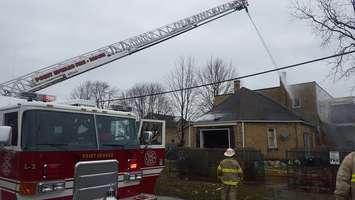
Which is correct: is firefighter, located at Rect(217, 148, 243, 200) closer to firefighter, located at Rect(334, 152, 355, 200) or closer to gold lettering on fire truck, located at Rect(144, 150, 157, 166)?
gold lettering on fire truck, located at Rect(144, 150, 157, 166)

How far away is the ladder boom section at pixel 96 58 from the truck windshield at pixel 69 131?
480cm

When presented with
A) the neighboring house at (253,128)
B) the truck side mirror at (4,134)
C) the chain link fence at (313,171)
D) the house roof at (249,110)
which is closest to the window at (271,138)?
the neighboring house at (253,128)

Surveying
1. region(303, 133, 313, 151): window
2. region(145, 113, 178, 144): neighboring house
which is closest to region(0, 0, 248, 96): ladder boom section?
region(303, 133, 313, 151): window

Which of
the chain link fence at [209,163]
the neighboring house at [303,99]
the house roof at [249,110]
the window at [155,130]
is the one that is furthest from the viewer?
the neighboring house at [303,99]

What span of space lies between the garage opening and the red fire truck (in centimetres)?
1770

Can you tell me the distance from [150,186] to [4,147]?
3.06m

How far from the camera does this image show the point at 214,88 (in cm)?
4584

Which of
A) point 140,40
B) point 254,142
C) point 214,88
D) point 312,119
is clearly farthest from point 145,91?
point 140,40

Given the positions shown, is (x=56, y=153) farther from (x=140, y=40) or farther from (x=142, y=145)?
(x=140, y=40)

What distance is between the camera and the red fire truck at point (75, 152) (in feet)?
20.2

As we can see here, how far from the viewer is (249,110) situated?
26.8 metres

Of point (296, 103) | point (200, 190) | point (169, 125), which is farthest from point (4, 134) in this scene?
point (169, 125)

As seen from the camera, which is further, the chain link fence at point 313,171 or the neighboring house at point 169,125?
the neighboring house at point 169,125

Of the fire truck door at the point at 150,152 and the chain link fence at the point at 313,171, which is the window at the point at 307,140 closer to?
the chain link fence at the point at 313,171
